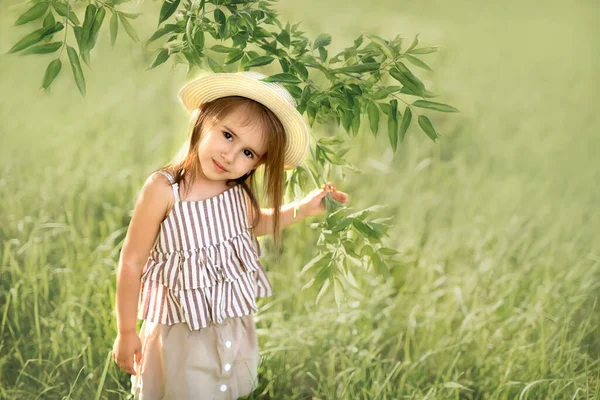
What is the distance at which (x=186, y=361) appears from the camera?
6.73 ft

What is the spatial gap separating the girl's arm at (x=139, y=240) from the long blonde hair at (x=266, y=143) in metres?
0.06

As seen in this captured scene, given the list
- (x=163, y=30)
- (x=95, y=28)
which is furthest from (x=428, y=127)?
(x=95, y=28)

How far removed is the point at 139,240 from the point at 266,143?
0.40 metres

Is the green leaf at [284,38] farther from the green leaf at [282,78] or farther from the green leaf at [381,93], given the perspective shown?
the green leaf at [381,93]

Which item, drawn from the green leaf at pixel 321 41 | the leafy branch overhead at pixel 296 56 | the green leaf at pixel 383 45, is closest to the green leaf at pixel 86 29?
the leafy branch overhead at pixel 296 56

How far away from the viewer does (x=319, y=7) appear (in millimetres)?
5934

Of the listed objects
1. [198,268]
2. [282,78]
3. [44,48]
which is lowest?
[198,268]

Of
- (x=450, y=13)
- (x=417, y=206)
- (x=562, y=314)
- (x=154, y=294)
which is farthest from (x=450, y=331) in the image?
(x=450, y=13)

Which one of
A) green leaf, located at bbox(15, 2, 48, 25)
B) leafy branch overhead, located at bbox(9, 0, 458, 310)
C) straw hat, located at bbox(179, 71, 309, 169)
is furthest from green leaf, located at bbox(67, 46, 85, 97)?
straw hat, located at bbox(179, 71, 309, 169)

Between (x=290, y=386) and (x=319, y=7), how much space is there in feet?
13.3

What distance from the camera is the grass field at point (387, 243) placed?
8.00 feet

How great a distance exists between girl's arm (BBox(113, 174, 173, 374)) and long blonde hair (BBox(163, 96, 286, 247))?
6 cm

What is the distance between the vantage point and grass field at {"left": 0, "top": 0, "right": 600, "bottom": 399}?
8.00 feet

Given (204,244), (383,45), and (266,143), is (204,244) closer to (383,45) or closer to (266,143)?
(266,143)
